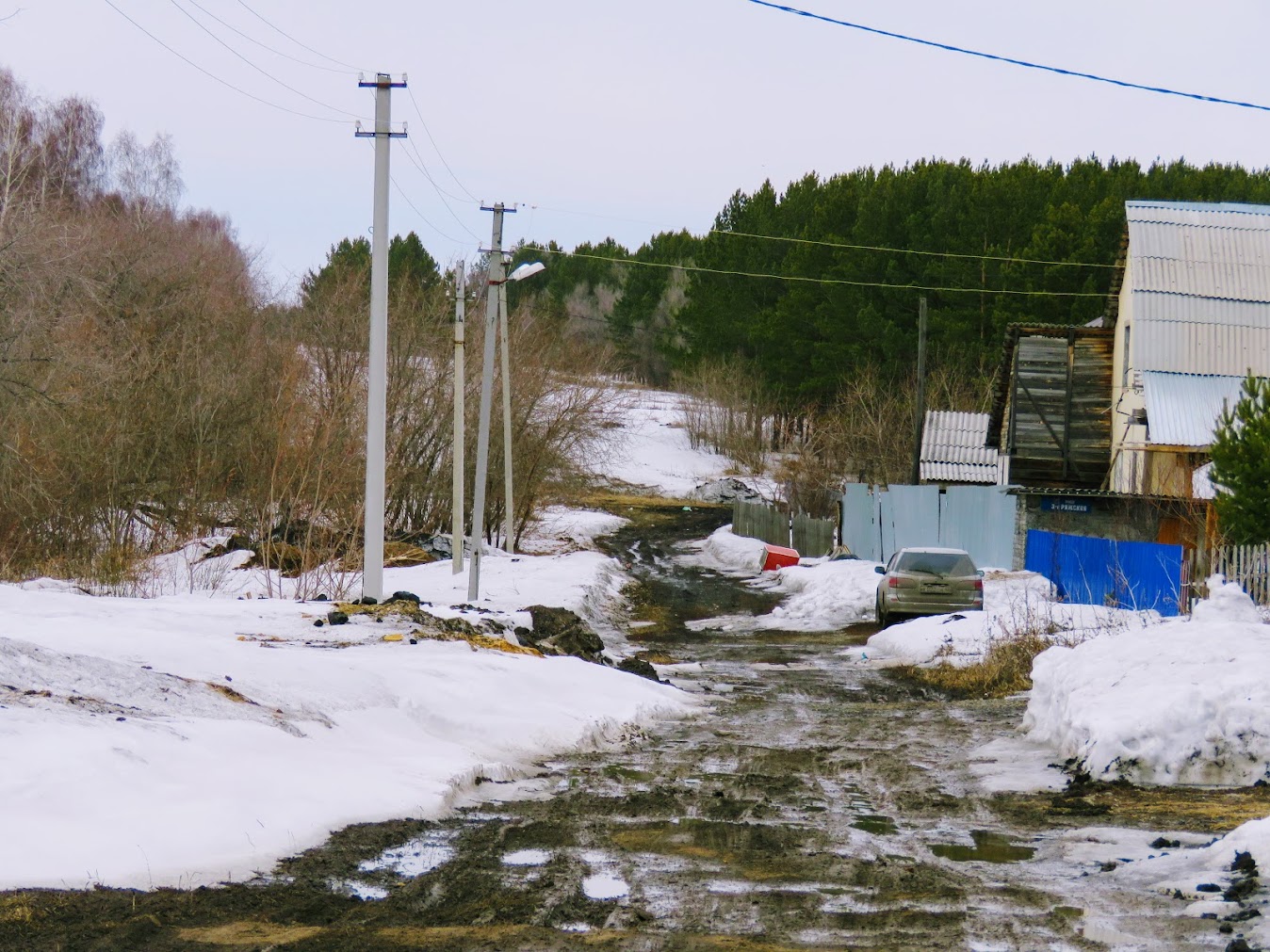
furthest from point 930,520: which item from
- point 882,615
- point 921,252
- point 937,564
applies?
point 921,252

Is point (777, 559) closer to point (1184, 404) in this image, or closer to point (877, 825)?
point (1184, 404)

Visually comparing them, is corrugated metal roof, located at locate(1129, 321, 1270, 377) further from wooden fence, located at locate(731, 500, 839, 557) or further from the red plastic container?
wooden fence, located at locate(731, 500, 839, 557)

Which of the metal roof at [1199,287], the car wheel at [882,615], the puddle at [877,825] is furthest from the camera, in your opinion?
the metal roof at [1199,287]

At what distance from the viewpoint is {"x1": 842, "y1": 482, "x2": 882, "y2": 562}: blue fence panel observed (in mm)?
41938

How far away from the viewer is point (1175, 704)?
9.66m

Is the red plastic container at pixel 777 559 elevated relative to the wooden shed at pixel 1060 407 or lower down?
lower down

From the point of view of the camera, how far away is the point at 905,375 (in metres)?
65.2

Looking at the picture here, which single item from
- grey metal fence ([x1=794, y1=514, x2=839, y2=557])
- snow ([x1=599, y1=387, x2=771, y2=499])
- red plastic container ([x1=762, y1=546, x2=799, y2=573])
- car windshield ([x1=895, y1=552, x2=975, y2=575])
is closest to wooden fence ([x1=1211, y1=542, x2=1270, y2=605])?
car windshield ([x1=895, y1=552, x2=975, y2=575])

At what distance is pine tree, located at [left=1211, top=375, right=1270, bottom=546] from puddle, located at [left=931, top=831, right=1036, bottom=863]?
14.6 metres

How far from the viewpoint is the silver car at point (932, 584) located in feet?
80.8

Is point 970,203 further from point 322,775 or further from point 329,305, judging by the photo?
point 322,775

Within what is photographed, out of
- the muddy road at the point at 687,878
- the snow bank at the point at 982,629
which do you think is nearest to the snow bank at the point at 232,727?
the muddy road at the point at 687,878

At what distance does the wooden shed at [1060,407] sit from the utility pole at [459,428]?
616 inches

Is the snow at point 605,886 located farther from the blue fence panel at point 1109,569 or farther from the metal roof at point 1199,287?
the metal roof at point 1199,287
